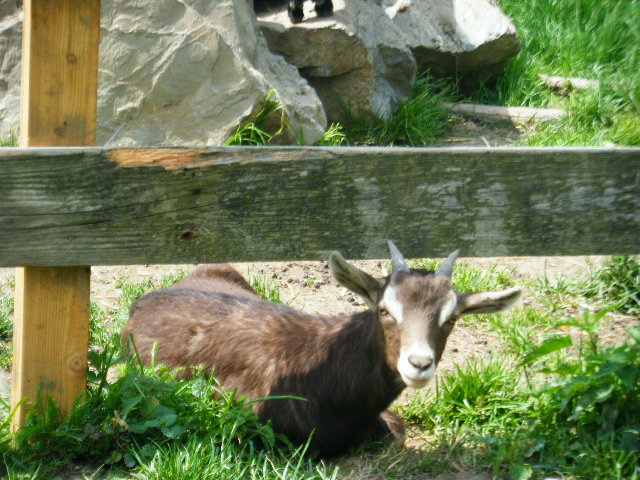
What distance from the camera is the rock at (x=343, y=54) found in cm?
796

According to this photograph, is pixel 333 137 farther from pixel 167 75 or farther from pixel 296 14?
pixel 167 75

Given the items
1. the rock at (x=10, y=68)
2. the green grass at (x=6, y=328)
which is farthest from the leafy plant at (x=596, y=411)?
the rock at (x=10, y=68)

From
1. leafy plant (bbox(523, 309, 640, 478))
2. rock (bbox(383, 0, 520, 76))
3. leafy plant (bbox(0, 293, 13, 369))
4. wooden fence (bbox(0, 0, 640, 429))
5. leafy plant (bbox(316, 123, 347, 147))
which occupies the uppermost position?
rock (bbox(383, 0, 520, 76))

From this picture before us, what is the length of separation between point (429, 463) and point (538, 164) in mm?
1498

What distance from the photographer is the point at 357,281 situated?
3701 millimetres

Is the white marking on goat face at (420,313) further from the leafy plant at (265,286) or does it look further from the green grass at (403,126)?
the green grass at (403,126)

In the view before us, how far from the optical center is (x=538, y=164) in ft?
10.0

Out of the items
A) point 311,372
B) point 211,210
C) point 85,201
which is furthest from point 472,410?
point 85,201

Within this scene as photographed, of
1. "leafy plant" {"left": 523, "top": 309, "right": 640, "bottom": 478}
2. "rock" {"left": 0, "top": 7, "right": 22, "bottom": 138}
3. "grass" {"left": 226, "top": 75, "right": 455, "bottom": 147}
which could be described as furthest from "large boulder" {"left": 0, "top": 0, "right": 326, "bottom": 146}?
"leafy plant" {"left": 523, "top": 309, "right": 640, "bottom": 478}

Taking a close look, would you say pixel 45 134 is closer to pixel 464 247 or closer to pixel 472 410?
pixel 464 247

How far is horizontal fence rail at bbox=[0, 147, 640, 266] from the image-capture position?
9.67 feet

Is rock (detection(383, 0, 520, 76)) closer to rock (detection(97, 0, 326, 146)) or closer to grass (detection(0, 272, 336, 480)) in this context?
rock (detection(97, 0, 326, 146))

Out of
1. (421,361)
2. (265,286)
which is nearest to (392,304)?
(421,361)

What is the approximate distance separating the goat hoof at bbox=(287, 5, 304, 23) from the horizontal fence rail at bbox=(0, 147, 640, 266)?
209 inches
